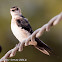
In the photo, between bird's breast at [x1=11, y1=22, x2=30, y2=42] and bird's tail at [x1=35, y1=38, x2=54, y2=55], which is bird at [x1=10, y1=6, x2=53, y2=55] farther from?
bird's tail at [x1=35, y1=38, x2=54, y2=55]

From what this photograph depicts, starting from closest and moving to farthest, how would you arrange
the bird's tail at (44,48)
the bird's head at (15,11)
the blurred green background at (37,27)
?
1. the bird's tail at (44,48)
2. the bird's head at (15,11)
3. the blurred green background at (37,27)

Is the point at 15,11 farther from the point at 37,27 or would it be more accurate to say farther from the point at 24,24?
the point at 37,27

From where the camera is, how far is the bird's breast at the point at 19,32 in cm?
288

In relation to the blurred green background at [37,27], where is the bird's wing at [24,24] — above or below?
above

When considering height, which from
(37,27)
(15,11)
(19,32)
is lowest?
(37,27)

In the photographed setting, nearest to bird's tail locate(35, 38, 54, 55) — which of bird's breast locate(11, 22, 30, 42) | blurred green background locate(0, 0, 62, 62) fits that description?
bird's breast locate(11, 22, 30, 42)

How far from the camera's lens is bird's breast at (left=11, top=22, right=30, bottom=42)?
9.44 feet

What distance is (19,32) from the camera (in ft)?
9.52

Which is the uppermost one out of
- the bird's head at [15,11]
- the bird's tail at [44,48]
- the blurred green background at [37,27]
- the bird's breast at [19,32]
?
the bird's head at [15,11]

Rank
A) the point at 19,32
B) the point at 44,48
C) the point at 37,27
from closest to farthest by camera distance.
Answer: the point at 44,48 < the point at 19,32 < the point at 37,27

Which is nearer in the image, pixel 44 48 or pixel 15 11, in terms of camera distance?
pixel 44 48

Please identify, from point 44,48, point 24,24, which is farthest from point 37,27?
point 44,48

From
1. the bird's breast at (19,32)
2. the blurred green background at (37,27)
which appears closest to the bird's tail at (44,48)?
the bird's breast at (19,32)

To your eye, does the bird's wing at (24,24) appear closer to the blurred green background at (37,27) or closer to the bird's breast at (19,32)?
the bird's breast at (19,32)
